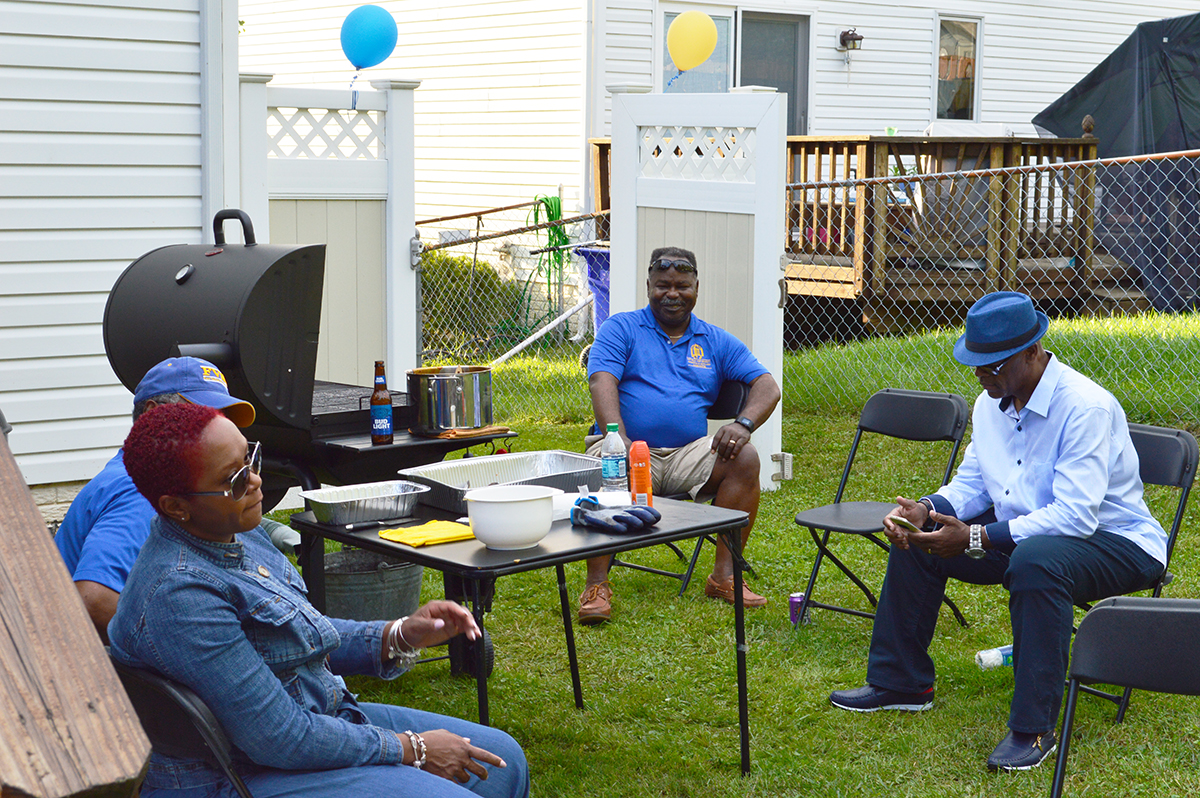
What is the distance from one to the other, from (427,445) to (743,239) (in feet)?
9.69

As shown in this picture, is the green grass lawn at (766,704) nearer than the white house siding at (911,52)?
Yes

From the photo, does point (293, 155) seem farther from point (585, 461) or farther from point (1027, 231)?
point (1027, 231)

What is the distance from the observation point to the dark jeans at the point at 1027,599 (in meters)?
3.48

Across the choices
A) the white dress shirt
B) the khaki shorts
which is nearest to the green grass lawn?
the khaki shorts

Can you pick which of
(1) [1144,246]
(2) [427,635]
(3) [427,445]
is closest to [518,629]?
(3) [427,445]

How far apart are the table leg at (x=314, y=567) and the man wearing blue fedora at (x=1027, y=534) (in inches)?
67.4

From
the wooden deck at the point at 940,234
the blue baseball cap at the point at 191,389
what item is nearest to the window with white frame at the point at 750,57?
the wooden deck at the point at 940,234

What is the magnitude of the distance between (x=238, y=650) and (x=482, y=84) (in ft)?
37.4

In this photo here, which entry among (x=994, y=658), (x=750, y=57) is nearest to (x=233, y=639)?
(x=994, y=658)

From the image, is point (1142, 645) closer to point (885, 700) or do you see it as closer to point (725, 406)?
point (885, 700)

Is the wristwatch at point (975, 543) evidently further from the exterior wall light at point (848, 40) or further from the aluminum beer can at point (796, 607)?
the exterior wall light at point (848, 40)

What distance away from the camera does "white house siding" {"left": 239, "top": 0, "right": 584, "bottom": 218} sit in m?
12.0

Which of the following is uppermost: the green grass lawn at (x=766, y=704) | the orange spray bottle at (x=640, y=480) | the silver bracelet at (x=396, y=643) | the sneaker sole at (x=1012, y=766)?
the orange spray bottle at (x=640, y=480)

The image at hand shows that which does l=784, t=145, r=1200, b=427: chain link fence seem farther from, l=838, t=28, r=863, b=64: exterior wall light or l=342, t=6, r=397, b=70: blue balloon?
l=342, t=6, r=397, b=70: blue balloon
